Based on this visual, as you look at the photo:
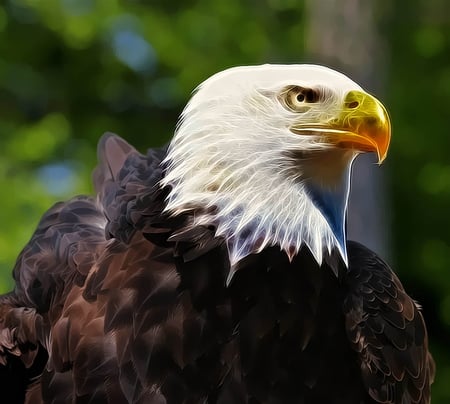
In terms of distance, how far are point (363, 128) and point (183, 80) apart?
6258 millimetres

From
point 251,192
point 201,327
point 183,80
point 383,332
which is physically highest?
point 251,192

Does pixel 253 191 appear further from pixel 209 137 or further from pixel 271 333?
pixel 271 333

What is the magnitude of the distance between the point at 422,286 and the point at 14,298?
6905 mm

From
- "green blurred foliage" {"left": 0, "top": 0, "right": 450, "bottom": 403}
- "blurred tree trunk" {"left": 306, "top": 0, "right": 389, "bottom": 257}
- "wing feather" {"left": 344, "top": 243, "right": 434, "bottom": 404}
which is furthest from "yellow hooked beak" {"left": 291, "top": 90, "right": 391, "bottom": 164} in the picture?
"green blurred foliage" {"left": 0, "top": 0, "right": 450, "bottom": 403}

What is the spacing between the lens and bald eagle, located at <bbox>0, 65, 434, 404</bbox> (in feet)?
7.63

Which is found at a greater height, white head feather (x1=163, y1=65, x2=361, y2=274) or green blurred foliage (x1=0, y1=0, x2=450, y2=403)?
white head feather (x1=163, y1=65, x2=361, y2=274)

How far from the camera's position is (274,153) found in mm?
2311

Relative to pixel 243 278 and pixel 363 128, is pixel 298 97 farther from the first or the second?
pixel 243 278

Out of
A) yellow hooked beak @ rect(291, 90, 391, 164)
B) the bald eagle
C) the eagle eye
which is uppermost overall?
the eagle eye

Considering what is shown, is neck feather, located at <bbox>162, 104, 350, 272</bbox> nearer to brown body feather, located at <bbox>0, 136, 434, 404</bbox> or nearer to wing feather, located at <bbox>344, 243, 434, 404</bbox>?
brown body feather, located at <bbox>0, 136, 434, 404</bbox>

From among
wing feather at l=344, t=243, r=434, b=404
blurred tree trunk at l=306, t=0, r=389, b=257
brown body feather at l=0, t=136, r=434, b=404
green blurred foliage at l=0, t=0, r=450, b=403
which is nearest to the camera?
brown body feather at l=0, t=136, r=434, b=404

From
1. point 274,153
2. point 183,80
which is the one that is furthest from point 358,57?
point 274,153

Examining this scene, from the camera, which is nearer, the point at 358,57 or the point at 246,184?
the point at 246,184

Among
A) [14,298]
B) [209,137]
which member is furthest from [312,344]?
[14,298]
